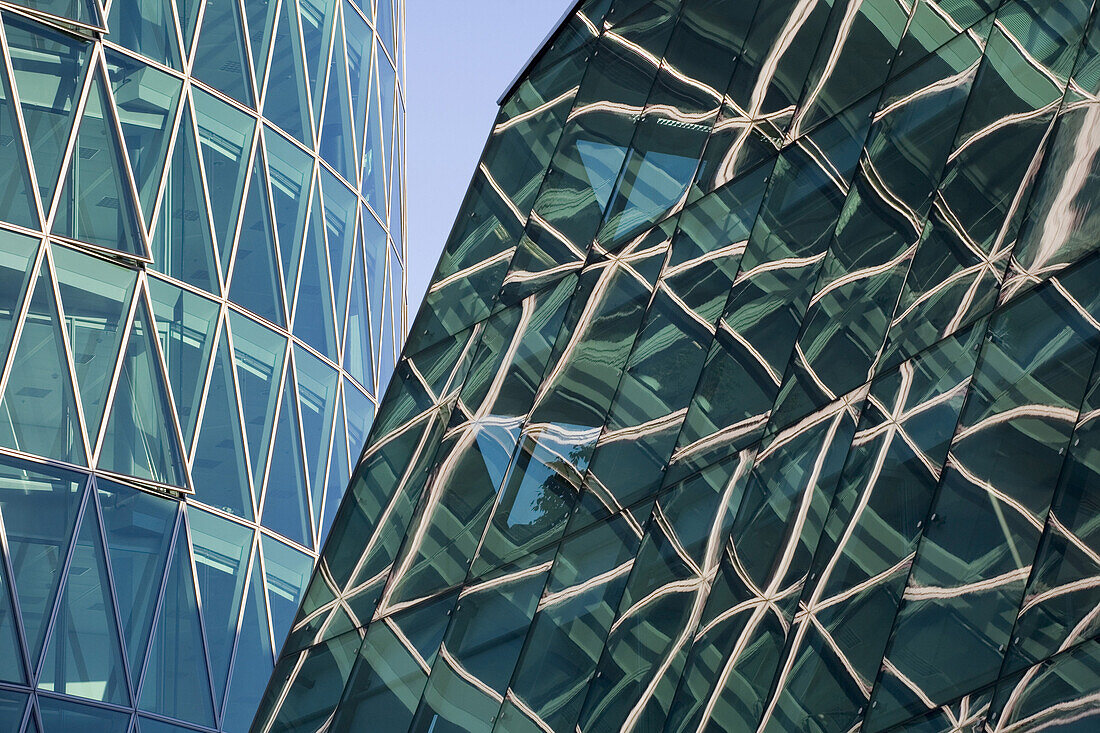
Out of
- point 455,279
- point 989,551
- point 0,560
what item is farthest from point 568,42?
point 0,560

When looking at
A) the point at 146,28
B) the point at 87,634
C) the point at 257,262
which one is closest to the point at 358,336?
the point at 257,262

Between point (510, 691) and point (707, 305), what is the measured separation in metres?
4.01

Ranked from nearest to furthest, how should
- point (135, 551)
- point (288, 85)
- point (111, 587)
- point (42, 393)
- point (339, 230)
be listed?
point (42, 393)
point (111, 587)
point (135, 551)
point (288, 85)
point (339, 230)

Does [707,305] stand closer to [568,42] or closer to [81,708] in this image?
[568,42]

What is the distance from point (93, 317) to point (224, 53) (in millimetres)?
7491

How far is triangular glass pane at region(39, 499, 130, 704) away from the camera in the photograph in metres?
24.8

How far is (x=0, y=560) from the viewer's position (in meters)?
24.4

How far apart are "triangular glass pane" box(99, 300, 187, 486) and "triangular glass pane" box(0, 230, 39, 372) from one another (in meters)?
2.36

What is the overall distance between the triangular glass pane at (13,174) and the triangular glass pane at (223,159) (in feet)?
14.3

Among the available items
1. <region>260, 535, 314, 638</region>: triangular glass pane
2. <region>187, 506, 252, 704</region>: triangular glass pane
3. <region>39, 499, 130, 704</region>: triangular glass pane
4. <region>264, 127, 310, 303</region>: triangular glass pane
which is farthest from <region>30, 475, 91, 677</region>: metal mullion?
<region>264, 127, 310, 303</region>: triangular glass pane

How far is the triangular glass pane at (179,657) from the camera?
2634cm

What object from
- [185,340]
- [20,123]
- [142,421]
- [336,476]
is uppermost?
[20,123]

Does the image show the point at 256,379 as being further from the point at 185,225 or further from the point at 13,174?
the point at 13,174

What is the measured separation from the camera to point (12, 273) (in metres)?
25.6
